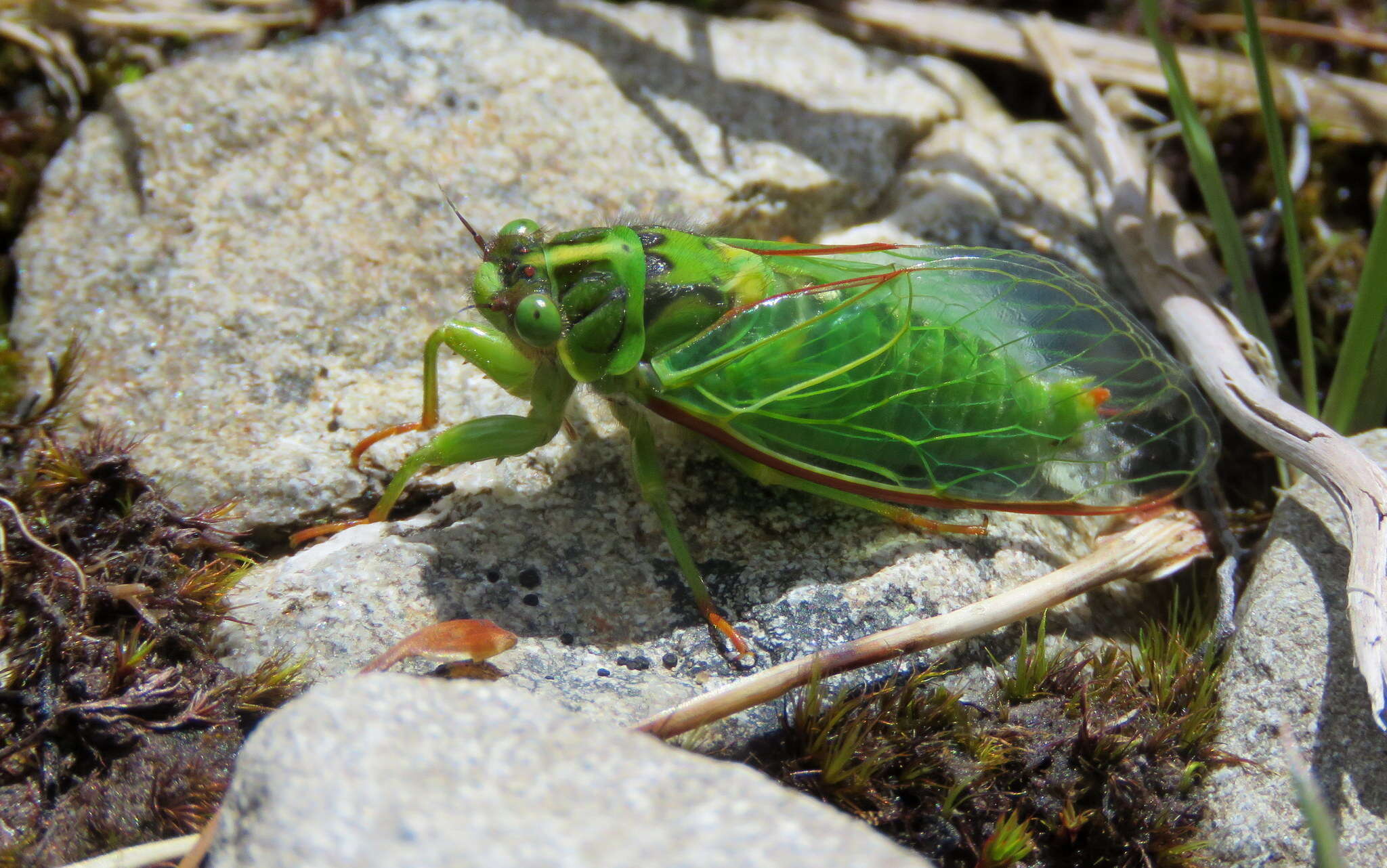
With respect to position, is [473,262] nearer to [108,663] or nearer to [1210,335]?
[108,663]

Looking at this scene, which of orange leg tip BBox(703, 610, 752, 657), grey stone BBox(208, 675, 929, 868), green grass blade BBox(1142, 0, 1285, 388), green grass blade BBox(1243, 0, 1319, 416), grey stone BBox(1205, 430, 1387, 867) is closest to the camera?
grey stone BBox(208, 675, 929, 868)

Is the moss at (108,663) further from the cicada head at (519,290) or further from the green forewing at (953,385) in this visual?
the green forewing at (953,385)

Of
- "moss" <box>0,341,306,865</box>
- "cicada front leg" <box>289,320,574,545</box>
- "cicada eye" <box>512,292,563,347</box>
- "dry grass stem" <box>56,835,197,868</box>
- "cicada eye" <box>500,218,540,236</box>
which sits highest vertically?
"cicada eye" <box>500,218,540,236</box>

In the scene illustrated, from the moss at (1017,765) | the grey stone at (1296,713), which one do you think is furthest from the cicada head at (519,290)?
the grey stone at (1296,713)

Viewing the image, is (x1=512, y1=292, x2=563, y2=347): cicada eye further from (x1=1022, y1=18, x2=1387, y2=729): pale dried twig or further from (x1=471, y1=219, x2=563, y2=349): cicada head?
(x1=1022, y1=18, x2=1387, y2=729): pale dried twig

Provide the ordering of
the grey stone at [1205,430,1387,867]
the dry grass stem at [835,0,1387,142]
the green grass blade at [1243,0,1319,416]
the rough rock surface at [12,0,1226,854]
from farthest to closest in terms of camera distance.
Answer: the dry grass stem at [835,0,1387,142] → the green grass blade at [1243,0,1319,416] → the rough rock surface at [12,0,1226,854] → the grey stone at [1205,430,1387,867]

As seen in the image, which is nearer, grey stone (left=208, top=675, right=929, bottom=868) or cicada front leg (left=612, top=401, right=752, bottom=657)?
grey stone (left=208, top=675, right=929, bottom=868)

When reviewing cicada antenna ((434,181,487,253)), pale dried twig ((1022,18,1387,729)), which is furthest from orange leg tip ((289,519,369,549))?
pale dried twig ((1022,18,1387,729))

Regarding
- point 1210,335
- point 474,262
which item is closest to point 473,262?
point 474,262
